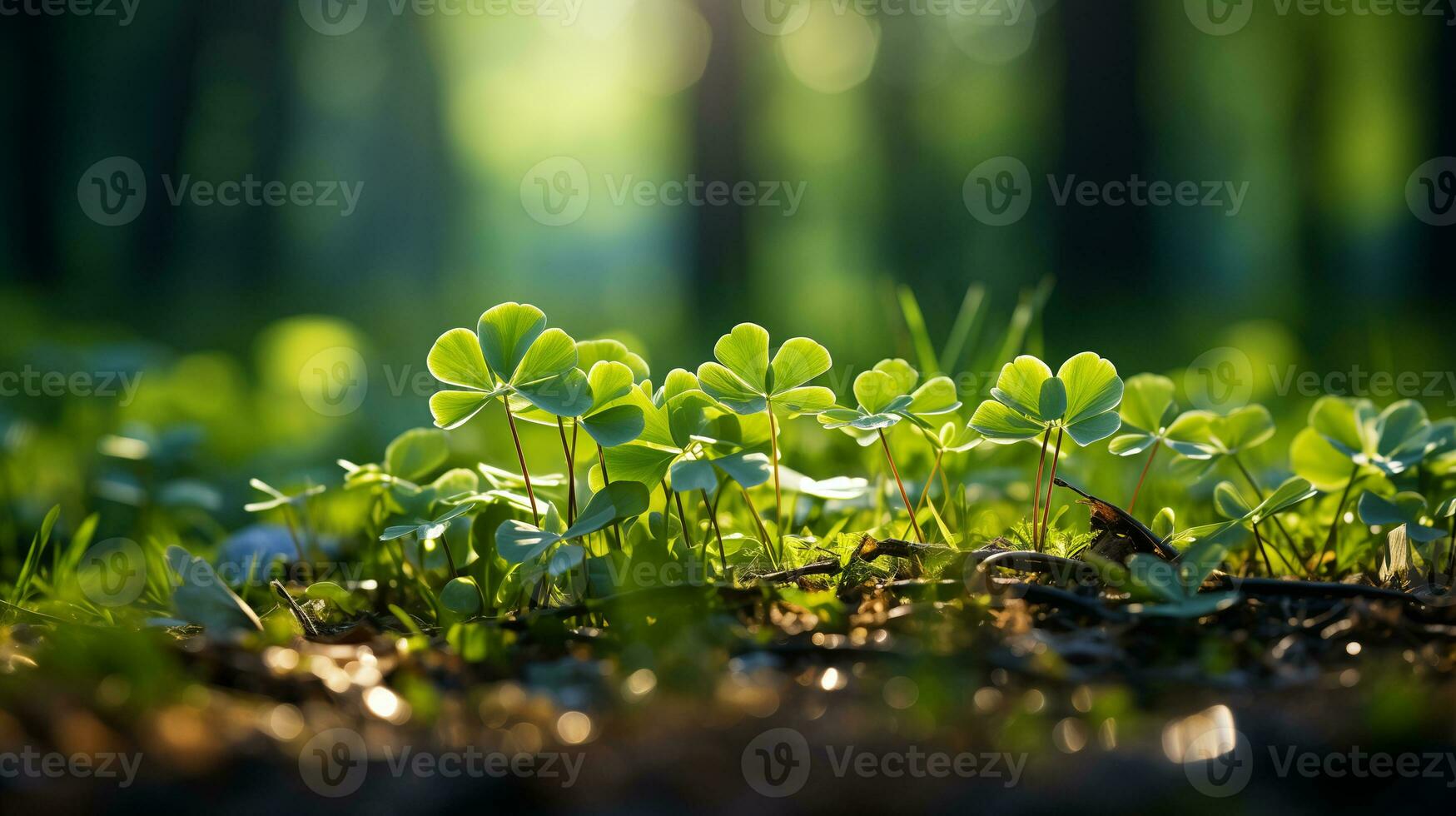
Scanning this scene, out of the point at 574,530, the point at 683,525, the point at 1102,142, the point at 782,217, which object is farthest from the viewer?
the point at 782,217

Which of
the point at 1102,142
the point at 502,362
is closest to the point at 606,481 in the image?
the point at 502,362

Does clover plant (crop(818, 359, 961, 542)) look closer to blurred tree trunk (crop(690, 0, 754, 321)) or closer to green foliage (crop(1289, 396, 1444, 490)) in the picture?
green foliage (crop(1289, 396, 1444, 490))

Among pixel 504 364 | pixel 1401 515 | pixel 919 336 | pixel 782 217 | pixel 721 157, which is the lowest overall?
pixel 782 217

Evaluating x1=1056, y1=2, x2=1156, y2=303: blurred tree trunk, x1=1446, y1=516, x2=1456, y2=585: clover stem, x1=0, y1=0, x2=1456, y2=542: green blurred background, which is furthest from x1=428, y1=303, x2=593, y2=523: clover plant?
x1=1056, y1=2, x2=1156, y2=303: blurred tree trunk

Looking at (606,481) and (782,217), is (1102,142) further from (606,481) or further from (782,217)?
(606,481)

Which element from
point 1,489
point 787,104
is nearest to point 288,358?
point 1,489

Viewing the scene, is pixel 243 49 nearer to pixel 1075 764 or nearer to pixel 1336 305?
pixel 1336 305

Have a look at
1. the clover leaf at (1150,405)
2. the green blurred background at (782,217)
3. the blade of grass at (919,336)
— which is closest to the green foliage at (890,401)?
the clover leaf at (1150,405)
